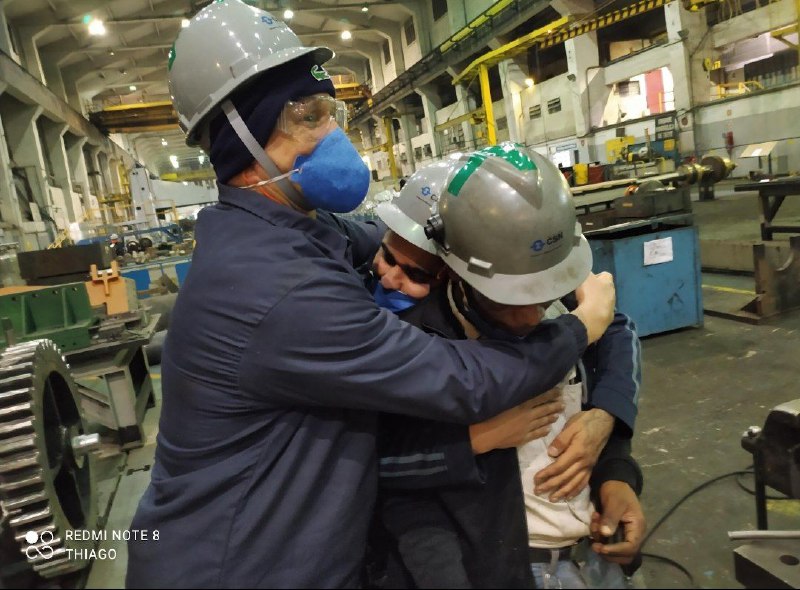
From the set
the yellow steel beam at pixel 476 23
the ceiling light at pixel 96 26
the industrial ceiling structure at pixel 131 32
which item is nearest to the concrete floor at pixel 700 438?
the industrial ceiling structure at pixel 131 32

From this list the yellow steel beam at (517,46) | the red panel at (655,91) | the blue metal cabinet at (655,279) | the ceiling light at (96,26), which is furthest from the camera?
the red panel at (655,91)

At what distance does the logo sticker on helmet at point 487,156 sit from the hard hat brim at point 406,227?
0.20 m

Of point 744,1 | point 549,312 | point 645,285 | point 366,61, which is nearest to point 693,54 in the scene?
point 744,1

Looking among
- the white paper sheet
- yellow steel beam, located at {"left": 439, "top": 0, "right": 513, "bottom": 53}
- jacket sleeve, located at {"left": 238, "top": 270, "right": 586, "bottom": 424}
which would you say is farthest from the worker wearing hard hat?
yellow steel beam, located at {"left": 439, "top": 0, "right": 513, "bottom": 53}

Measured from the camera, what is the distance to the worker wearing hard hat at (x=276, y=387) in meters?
0.96

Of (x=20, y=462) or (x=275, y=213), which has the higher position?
(x=275, y=213)

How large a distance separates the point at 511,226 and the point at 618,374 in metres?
0.60

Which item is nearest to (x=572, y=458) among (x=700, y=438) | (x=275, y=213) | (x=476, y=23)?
(x=275, y=213)

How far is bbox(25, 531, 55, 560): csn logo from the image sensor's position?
2189 millimetres

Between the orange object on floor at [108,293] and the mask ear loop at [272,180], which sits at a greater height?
the mask ear loop at [272,180]

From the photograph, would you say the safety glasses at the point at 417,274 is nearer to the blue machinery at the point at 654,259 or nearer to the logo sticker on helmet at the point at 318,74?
the logo sticker on helmet at the point at 318,74

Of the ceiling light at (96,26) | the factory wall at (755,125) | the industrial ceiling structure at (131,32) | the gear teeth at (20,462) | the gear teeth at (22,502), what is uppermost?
the industrial ceiling structure at (131,32)

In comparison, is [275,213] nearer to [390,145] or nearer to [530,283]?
[530,283]

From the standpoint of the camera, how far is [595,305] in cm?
134
